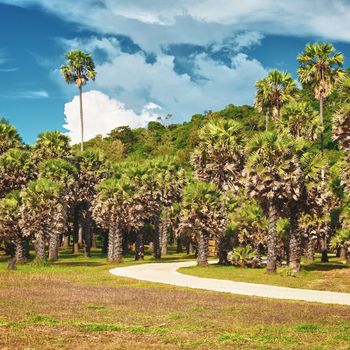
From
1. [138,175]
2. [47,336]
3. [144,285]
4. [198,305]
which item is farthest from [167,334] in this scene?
[138,175]

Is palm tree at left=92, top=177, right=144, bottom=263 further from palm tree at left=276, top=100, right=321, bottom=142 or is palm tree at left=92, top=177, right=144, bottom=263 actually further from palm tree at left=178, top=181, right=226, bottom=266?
palm tree at left=276, top=100, right=321, bottom=142

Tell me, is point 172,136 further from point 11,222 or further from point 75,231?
point 11,222

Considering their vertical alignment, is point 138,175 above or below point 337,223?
above

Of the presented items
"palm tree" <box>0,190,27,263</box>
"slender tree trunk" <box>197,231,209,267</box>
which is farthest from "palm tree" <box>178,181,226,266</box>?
"palm tree" <box>0,190,27,263</box>

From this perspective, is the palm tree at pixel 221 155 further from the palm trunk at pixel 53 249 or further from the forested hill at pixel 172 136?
the forested hill at pixel 172 136

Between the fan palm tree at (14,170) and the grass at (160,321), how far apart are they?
36649 mm

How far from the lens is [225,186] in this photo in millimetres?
58125

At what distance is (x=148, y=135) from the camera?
15262 cm

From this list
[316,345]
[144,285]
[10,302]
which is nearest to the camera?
[316,345]

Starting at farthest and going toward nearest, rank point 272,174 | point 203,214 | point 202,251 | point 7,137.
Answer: point 7,137 → point 202,251 → point 203,214 → point 272,174

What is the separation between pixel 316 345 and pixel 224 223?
1414 inches

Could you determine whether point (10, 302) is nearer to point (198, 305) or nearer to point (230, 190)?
point (198, 305)

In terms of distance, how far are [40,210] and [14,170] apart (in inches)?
496

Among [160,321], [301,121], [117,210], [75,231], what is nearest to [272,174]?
[301,121]
